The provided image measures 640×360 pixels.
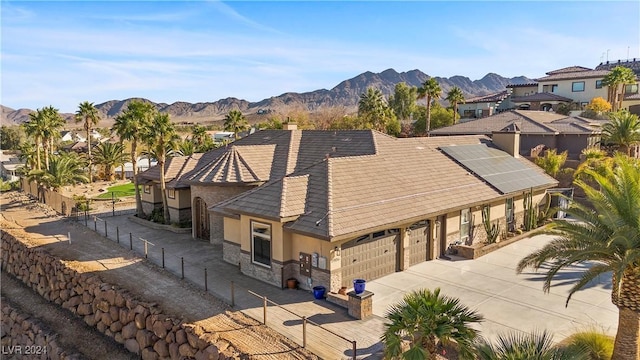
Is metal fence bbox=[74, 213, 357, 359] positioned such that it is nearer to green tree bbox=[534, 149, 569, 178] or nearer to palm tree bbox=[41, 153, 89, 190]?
palm tree bbox=[41, 153, 89, 190]

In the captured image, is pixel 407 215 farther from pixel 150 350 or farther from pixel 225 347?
pixel 150 350

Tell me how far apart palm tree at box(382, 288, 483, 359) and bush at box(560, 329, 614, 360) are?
4.32 meters

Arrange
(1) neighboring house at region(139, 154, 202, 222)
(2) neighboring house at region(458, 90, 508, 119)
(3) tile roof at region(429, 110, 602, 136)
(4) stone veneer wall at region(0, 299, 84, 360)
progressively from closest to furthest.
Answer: (4) stone veneer wall at region(0, 299, 84, 360) < (1) neighboring house at region(139, 154, 202, 222) < (3) tile roof at region(429, 110, 602, 136) < (2) neighboring house at region(458, 90, 508, 119)

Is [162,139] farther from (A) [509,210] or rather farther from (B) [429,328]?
(B) [429,328]

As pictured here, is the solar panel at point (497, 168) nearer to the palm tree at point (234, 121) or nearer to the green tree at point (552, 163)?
the green tree at point (552, 163)

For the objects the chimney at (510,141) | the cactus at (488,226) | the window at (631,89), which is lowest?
the cactus at (488,226)

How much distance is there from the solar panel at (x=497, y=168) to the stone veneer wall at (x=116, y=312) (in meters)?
18.3

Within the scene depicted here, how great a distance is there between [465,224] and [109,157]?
4712 centimetres

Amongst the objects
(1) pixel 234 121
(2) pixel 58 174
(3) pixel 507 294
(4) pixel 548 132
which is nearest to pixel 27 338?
(3) pixel 507 294

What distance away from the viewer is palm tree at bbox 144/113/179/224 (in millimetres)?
27609

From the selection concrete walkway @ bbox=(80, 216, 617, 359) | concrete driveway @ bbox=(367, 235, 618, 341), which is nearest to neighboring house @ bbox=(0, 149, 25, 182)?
concrete walkway @ bbox=(80, 216, 617, 359)

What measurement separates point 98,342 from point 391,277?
41.4 ft

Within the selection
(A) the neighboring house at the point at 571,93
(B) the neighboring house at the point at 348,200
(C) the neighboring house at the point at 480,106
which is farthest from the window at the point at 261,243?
(C) the neighboring house at the point at 480,106

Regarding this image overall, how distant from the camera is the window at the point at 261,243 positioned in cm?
1848
